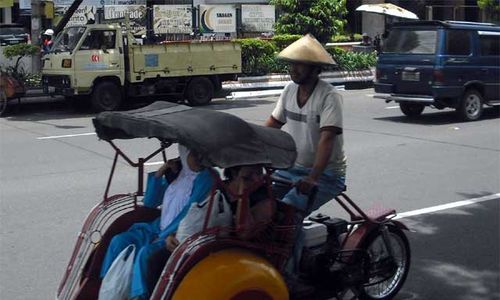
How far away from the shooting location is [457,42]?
14.7 metres

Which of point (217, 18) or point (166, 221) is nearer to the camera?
point (166, 221)

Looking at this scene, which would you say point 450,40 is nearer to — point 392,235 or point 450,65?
point 450,65

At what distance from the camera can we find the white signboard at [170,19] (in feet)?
79.6

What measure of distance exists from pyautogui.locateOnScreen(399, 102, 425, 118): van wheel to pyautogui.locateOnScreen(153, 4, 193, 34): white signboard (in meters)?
10.9

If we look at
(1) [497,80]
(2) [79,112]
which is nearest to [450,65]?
(1) [497,80]

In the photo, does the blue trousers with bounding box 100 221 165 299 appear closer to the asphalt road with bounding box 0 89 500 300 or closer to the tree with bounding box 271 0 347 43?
the asphalt road with bounding box 0 89 500 300

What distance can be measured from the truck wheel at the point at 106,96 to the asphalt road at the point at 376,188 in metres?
0.99

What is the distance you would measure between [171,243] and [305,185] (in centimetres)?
89

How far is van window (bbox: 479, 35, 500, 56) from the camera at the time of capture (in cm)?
1506

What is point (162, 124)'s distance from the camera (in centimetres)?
413

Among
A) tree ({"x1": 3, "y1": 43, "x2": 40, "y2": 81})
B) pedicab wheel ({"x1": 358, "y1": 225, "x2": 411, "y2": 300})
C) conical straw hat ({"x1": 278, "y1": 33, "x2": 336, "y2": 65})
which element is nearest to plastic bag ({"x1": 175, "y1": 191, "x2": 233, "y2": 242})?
conical straw hat ({"x1": 278, "y1": 33, "x2": 336, "y2": 65})

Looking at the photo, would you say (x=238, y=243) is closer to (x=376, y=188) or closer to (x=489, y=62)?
(x=376, y=188)

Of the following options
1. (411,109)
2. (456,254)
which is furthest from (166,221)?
(411,109)

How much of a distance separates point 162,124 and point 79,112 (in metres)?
13.8
